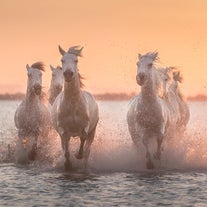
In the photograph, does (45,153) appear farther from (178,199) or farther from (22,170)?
(178,199)

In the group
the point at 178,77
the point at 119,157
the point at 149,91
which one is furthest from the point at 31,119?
the point at 178,77

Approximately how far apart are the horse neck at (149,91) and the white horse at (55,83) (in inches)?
202

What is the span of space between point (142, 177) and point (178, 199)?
2.99 m

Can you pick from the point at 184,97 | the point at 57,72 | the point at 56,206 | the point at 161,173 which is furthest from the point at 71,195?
the point at 184,97

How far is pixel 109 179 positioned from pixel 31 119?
4.16 meters

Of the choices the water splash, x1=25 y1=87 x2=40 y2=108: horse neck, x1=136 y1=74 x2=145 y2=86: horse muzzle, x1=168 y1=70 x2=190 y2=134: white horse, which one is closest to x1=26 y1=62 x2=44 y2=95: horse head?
x1=25 y1=87 x2=40 y2=108: horse neck

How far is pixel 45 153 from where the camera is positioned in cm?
1834

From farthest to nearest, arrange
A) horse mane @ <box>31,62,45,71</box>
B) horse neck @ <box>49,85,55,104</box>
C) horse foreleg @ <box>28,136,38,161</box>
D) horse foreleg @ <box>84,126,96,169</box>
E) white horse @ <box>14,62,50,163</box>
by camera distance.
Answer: horse neck @ <box>49,85,55,104</box> < horse mane @ <box>31,62,45,71</box> < white horse @ <box>14,62,50,163</box> < horse foreleg @ <box>28,136,38,161</box> < horse foreleg @ <box>84,126,96,169</box>

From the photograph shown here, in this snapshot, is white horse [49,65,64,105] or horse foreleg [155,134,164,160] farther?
white horse [49,65,64,105]

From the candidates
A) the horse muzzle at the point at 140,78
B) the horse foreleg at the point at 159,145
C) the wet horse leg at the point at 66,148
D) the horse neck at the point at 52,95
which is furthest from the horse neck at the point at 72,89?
the horse neck at the point at 52,95

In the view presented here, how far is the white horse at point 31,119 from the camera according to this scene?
17922 mm

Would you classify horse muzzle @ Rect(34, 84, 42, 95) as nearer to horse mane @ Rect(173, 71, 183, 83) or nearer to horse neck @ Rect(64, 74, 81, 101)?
horse neck @ Rect(64, 74, 81, 101)

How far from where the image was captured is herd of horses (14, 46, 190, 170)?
51.3 ft

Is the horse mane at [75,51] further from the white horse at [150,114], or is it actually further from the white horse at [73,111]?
the white horse at [150,114]
